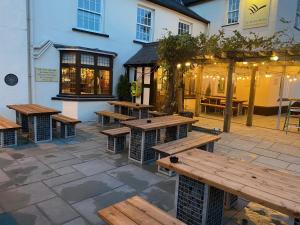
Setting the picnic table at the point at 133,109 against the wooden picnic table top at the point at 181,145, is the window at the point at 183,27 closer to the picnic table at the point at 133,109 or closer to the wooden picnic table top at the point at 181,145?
the picnic table at the point at 133,109

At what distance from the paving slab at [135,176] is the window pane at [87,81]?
5122mm

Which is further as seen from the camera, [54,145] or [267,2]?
[267,2]

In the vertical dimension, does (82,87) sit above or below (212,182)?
above

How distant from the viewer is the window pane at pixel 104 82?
9.55 meters

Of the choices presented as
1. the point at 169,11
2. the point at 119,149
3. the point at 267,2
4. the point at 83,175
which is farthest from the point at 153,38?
the point at 83,175

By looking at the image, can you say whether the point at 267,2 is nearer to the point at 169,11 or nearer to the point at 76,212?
the point at 169,11

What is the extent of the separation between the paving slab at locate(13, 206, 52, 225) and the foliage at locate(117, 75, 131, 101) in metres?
7.40

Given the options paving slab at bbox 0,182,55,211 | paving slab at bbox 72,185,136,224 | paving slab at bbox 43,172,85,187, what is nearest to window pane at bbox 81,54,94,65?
paving slab at bbox 43,172,85,187

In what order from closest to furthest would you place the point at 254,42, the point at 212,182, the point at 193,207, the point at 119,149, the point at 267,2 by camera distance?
the point at 212,182
the point at 193,207
the point at 119,149
the point at 254,42
the point at 267,2

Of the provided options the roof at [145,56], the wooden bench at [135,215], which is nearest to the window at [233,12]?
the roof at [145,56]

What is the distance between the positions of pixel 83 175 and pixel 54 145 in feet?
7.13

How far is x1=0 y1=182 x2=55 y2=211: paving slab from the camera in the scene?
10.6 ft

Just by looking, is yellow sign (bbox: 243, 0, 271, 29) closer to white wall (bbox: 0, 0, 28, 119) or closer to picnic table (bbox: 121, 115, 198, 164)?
picnic table (bbox: 121, 115, 198, 164)

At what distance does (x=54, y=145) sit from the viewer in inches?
237
